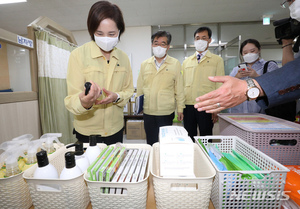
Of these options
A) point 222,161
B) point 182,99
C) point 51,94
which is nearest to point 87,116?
point 222,161

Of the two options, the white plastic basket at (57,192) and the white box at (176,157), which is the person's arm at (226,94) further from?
the white plastic basket at (57,192)

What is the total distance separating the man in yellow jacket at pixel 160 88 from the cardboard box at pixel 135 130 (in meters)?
1.54

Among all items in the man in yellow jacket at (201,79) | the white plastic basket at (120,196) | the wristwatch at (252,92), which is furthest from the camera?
the man in yellow jacket at (201,79)

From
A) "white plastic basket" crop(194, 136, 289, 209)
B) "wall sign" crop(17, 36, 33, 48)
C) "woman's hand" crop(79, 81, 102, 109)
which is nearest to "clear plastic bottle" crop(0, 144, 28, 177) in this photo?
"woman's hand" crop(79, 81, 102, 109)

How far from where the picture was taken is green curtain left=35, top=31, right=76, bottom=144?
6.68 feet

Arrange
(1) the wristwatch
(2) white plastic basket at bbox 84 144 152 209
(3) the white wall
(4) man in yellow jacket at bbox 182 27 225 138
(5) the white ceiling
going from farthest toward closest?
(3) the white wall
(5) the white ceiling
(4) man in yellow jacket at bbox 182 27 225 138
(1) the wristwatch
(2) white plastic basket at bbox 84 144 152 209

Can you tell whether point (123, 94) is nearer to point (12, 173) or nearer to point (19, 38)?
point (12, 173)

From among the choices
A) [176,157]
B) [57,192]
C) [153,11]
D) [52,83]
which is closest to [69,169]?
[57,192]

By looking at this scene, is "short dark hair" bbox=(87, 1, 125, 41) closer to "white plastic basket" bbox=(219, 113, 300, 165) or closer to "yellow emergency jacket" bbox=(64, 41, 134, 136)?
"yellow emergency jacket" bbox=(64, 41, 134, 136)

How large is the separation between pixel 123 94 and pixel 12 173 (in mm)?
777

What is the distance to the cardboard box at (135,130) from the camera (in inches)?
138

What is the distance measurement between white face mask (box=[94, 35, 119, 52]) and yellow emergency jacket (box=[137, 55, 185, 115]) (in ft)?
→ 2.66

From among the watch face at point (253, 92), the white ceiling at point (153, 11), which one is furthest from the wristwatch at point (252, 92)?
the white ceiling at point (153, 11)

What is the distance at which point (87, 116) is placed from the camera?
1167 mm
